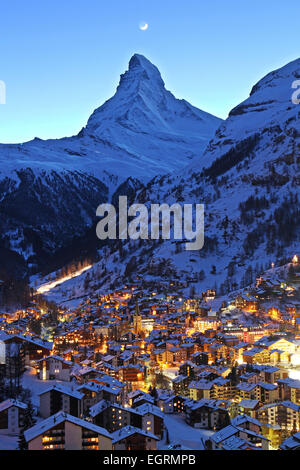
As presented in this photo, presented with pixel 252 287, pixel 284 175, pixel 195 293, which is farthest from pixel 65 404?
pixel 284 175

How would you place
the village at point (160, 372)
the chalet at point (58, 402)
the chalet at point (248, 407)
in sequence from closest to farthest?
the village at point (160, 372) → the chalet at point (58, 402) → the chalet at point (248, 407)

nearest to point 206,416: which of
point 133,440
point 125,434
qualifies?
point 133,440

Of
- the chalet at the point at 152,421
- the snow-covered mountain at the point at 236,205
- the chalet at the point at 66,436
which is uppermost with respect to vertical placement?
the snow-covered mountain at the point at 236,205

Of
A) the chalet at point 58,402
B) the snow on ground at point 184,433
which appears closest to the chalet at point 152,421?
the snow on ground at point 184,433

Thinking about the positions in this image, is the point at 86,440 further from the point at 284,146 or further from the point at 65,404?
the point at 284,146

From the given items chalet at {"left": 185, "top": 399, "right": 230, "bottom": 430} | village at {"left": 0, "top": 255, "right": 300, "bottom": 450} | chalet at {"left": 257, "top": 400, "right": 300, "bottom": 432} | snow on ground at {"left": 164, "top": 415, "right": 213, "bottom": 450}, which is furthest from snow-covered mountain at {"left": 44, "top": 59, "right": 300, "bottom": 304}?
snow on ground at {"left": 164, "top": 415, "right": 213, "bottom": 450}

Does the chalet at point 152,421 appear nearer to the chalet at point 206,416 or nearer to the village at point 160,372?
the village at point 160,372

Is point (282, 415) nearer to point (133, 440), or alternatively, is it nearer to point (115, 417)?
point (115, 417)
